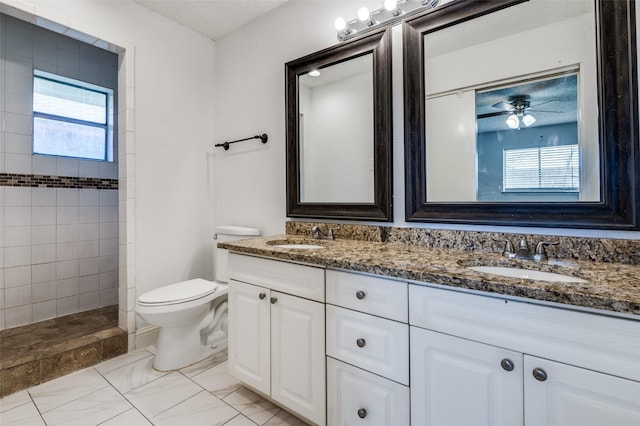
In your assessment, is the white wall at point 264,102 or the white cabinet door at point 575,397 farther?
the white wall at point 264,102

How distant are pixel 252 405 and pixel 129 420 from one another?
0.57 metres

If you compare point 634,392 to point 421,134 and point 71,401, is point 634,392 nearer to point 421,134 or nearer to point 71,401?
point 421,134

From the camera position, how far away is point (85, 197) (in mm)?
2643

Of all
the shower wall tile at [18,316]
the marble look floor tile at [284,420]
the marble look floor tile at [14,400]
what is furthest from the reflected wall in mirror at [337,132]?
the shower wall tile at [18,316]

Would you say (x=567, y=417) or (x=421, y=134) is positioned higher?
(x=421, y=134)

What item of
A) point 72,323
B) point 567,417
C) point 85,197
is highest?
point 85,197

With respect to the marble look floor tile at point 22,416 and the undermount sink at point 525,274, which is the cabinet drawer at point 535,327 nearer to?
the undermount sink at point 525,274

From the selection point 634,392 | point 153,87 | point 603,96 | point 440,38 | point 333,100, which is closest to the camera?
point 634,392

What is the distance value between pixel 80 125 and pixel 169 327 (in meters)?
2.04

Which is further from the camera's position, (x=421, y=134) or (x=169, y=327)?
(x=169, y=327)

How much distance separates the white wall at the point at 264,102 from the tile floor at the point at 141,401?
40.5 inches

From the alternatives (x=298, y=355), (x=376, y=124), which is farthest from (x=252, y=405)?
(x=376, y=124)

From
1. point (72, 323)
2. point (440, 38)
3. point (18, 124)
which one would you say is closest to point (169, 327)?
point (72, 323)

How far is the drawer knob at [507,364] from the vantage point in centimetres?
85
